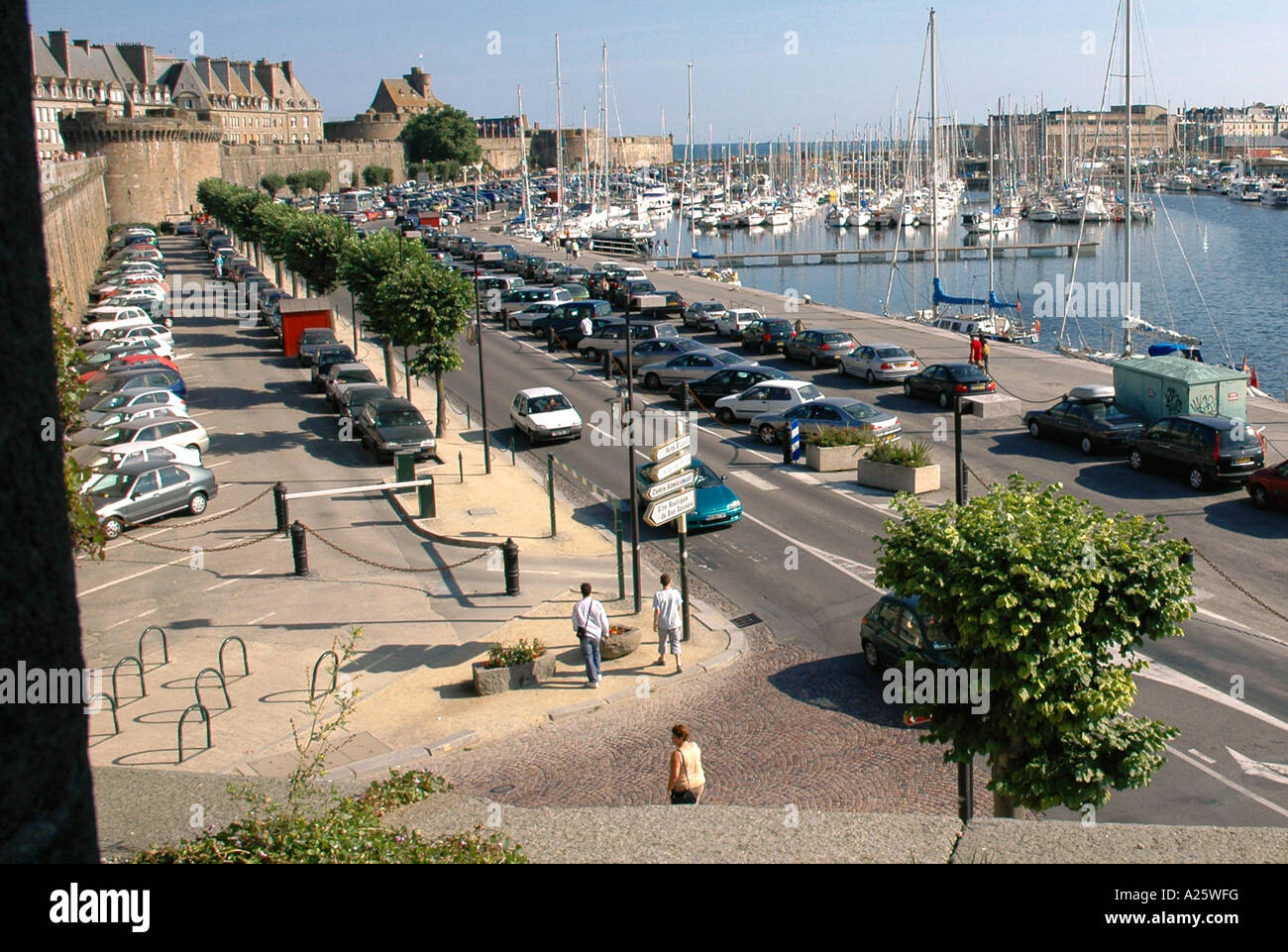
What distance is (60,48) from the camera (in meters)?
113

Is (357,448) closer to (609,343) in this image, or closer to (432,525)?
(432,525)

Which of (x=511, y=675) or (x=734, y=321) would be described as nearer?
(x=511, y=675)

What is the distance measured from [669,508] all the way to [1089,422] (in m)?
13.9

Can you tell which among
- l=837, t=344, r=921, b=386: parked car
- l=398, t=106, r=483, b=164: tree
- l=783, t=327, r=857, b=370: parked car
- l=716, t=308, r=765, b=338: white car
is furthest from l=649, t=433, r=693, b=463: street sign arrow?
l=398, t=106, r=483, b=164: tree

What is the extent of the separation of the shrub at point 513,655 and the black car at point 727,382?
60.7 feet

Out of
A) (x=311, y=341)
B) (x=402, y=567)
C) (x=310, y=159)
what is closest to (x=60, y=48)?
(x=310, y=159)

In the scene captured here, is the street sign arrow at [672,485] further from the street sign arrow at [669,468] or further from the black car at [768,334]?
the black car at [768,334]

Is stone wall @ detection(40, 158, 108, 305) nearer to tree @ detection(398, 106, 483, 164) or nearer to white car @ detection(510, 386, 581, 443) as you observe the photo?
white car @ detection(510, 386, 581, 443)

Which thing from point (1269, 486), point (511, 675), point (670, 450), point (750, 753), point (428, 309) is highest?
point (428, 309)

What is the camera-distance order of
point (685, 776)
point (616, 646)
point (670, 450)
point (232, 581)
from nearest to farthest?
1. point (685, 776)
2. point (616, 646)
3. point (670, 450)
4. point (232, 581)

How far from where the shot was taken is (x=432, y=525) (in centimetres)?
2375

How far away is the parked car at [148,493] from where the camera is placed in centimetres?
2405

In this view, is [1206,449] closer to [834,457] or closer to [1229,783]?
[834,457]

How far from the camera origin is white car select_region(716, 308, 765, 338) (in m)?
45.0
